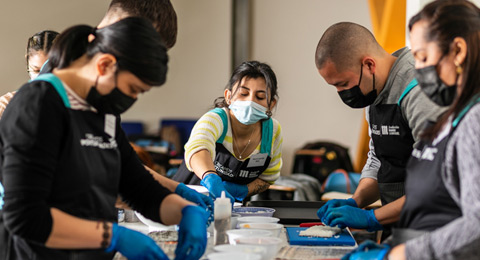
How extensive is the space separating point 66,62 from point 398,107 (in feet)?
4.08

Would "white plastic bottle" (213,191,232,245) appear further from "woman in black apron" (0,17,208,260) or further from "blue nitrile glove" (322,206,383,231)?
"blue nitrile glove" (322,206,383,231)

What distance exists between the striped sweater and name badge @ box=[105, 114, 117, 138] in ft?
3.32

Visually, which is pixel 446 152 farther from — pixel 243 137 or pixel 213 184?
pixel 243 137

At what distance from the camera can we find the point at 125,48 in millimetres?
1425

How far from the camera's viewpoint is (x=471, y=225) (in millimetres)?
1180

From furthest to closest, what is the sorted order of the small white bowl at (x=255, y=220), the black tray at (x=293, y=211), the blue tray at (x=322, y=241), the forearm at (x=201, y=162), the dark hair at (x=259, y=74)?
the dark hair at (x=259, y=74), the forearm at (x=201, y=162), the black tray at (x=293, y=211), the small white bowl at (x=255, y=220), the blue tray at (x=322, y=241)

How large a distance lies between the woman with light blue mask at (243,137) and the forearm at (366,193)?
1.84ft

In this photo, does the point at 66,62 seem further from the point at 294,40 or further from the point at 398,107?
the point at 294,40

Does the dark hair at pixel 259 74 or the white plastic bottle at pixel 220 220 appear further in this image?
the dark hair at pixel 259 74

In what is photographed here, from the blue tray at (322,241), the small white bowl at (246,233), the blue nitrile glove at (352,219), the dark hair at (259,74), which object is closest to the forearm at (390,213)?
the blue nitrile glove at (352,219)

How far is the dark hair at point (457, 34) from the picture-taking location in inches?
52.1

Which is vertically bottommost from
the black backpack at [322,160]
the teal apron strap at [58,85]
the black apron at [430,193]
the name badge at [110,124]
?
the black backpack at [322,160]

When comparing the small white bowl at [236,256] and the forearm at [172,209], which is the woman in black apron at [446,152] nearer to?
the small white bowl at [236,256]

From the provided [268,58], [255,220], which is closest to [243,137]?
[255,220]
